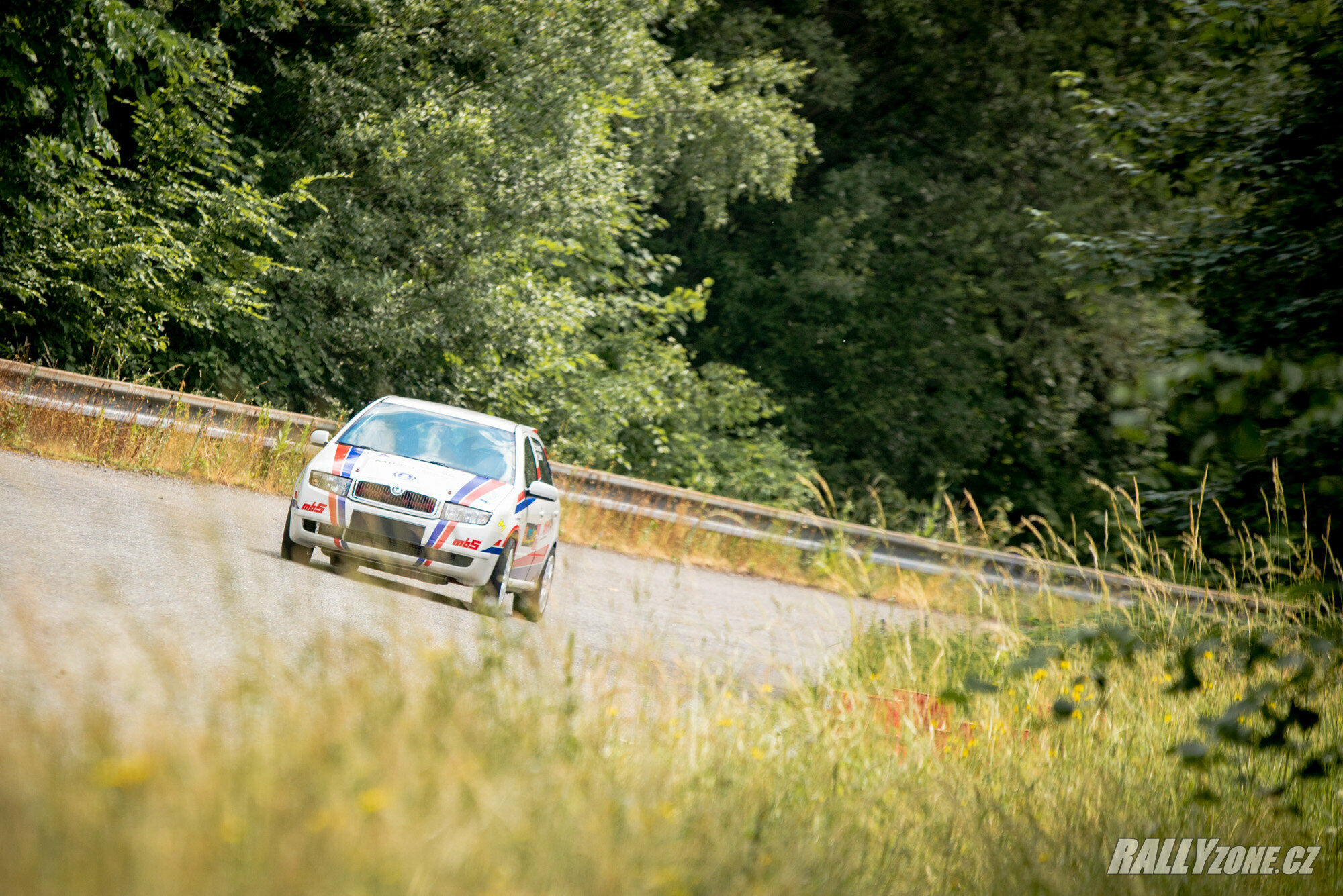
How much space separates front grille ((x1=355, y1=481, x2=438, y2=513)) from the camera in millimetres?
9320

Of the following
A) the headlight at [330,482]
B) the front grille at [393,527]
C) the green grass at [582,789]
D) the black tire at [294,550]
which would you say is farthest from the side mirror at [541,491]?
the green grass at [582,789]

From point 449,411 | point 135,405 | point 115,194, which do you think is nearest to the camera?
point 449,411

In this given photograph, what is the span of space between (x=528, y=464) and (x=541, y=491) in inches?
29.3

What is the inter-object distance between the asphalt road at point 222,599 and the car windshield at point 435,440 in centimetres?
109

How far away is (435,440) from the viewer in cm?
1035

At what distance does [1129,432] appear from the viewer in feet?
11.3

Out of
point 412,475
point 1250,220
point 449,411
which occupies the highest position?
point 1250,220

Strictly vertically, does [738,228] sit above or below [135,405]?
above

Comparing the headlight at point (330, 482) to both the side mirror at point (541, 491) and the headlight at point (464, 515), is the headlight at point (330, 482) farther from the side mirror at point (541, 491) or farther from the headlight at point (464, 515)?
the side mirror at point (541, 491)

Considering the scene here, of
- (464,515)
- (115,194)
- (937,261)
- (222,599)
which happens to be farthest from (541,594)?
(937,261)

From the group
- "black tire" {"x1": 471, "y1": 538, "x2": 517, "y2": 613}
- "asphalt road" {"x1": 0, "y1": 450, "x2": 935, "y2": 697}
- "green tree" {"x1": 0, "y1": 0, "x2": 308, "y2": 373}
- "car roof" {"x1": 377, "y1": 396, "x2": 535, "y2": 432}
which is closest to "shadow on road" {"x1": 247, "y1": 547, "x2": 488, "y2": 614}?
"asphalt road" {"x1": 0, "y1": 450, "x2": 935, "y2": 697}

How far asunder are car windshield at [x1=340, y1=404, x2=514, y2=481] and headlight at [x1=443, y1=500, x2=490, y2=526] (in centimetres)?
58

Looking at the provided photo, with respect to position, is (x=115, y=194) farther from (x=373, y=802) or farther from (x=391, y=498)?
(x=373, y=802)

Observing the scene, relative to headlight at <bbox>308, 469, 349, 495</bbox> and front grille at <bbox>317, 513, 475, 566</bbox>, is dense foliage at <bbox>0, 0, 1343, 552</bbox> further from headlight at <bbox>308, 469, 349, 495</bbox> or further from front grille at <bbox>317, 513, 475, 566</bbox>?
headlight at <bbox>308, 469, 349, 495</bbox>
